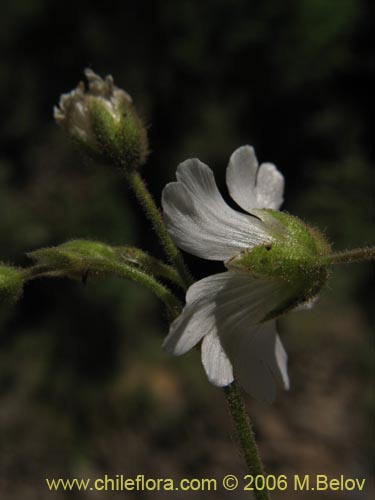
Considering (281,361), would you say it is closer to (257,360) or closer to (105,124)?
(257,360)

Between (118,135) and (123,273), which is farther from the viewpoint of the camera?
(118,135)

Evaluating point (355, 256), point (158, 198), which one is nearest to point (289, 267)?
point (355, 256)

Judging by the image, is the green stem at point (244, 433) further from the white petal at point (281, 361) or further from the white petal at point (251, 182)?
the white petal at point (251, 182)

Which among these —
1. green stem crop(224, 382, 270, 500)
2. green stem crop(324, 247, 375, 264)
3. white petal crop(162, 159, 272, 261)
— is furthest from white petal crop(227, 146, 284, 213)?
green stem crop(224, 382, 270, 500)

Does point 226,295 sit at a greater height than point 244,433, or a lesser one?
greater

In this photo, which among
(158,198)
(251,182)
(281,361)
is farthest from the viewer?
(158,198)

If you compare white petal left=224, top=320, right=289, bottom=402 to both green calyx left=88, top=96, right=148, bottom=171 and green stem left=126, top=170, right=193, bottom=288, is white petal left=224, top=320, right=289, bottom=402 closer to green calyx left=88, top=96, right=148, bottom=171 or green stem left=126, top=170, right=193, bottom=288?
green stem left=126, top=170, right=193, bottom=288
